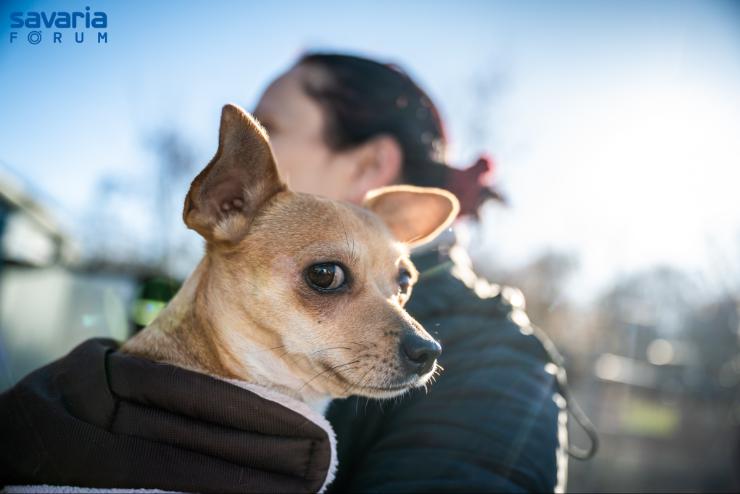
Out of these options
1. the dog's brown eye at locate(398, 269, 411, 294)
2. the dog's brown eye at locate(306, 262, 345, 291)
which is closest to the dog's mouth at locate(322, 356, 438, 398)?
the dog's brown eye at locate(306, 262, 345, 291)

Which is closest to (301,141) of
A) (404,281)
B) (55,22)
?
(404,281)

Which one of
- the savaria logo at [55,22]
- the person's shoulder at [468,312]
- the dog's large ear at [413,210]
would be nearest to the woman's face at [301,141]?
the dog's large ear at [413,210]

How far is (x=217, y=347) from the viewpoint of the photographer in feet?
6.36

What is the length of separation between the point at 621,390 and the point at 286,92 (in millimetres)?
11878

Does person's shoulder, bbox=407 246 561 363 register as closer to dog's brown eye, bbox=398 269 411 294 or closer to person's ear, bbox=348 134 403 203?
dog's brown eye, bbox=398 269 411 294

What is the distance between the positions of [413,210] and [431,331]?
22.7 inches

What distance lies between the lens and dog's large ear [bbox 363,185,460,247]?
Result: 2.23m

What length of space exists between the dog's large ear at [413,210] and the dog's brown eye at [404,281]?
243 mm

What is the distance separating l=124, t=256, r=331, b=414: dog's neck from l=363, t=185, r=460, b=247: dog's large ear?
0.84 meters

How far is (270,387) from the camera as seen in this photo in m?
1.94

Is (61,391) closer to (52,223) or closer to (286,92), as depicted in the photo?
(286,92)

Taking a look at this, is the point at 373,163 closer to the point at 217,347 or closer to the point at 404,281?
the point at 404,281

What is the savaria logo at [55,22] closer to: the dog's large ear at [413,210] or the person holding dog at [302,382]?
the person holding dog at [302,382]

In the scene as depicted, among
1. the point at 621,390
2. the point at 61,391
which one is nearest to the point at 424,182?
the point at 61,391
